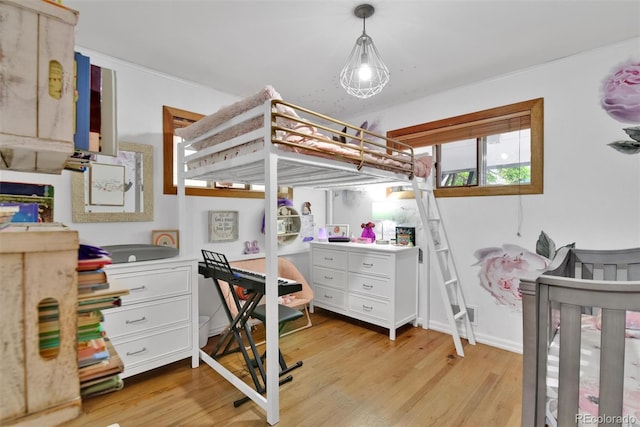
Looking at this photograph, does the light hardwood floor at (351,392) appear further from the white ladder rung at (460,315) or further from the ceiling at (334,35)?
the ceiling at (334,35)

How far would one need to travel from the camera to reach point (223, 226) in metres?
3.05

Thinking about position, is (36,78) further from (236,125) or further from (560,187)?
(560,187)

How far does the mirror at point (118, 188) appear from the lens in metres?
2.27

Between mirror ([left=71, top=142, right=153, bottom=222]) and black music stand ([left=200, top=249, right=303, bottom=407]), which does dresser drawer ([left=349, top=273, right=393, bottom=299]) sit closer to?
black music stand ([left=200, top=249, right=303, bottom=407])

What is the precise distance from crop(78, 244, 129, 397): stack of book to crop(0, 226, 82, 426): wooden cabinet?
0.10ft

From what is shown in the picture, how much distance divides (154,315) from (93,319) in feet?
6.02

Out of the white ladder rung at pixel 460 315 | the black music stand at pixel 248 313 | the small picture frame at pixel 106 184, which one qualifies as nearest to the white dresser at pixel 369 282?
the white ladder rung at pixel 460 315

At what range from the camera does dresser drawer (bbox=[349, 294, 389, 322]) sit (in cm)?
298

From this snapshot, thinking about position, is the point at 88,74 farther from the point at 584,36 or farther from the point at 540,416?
the point at 584,36

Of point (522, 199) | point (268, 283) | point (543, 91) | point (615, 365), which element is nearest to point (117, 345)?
point (268, 283)

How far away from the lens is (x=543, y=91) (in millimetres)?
2504

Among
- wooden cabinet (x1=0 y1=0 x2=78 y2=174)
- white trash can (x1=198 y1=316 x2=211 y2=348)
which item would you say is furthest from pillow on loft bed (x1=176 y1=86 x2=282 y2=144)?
white trash can (x1=198 y1=316 x2=211 y2=348)

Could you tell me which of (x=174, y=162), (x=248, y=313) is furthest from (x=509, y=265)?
(x=174, y=162)

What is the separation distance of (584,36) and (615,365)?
225 cm
